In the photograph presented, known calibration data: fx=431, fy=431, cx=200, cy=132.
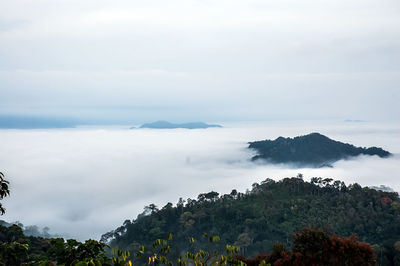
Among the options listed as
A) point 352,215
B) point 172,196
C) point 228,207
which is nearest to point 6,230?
point 228,207

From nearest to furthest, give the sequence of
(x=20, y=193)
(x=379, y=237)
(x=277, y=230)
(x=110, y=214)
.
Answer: (x=379, y=237) → (x=277, y=230) → (x=110, y=214) → (x=20, y=193)

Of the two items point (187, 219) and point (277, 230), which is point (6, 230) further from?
point (277, 230)

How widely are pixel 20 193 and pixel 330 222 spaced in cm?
15849

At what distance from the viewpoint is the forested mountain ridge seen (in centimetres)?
7638

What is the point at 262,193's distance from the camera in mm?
93750

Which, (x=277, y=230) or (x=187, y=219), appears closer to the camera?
(x=277, y=230)

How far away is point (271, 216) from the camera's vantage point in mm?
85500

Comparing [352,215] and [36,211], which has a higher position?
[352,215]

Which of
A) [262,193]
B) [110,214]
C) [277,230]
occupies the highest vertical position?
[262,193]

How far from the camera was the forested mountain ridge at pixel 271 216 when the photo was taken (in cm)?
7638

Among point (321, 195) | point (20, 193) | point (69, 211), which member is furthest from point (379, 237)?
point (20, 193)

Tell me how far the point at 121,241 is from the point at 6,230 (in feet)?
146

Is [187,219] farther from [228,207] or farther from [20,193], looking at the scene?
[20,193]

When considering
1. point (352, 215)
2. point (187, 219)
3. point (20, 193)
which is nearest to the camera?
point (352, 215)
